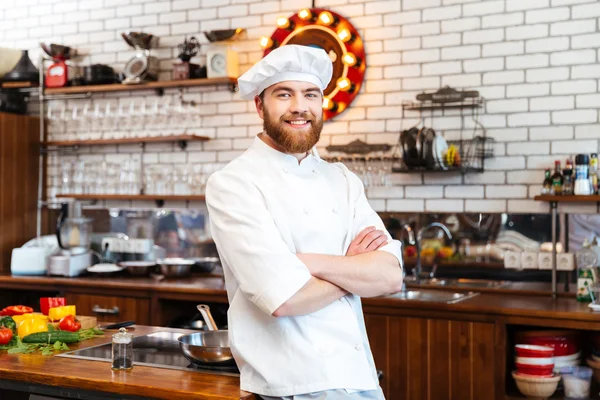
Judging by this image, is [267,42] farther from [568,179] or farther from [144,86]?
[568,179]

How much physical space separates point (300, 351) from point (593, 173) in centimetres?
304

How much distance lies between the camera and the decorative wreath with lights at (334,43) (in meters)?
5.64

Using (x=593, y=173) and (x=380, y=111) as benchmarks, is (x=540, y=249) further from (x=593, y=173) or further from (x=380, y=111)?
(x=380, y=111)

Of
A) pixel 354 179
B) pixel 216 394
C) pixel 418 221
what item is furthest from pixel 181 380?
pixel 418 221

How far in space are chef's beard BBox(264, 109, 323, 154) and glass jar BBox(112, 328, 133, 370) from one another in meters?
0.92

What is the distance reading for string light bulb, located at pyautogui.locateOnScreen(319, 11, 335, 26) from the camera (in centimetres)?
569

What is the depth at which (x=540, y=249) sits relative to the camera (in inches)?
197

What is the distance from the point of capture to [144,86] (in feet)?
20.5

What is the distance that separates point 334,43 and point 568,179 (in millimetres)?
1968

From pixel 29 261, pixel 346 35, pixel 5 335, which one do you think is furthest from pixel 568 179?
pixel 29 261

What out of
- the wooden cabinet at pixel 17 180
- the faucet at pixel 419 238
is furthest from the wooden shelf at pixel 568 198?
the wooden cabinet at pixel 17 180

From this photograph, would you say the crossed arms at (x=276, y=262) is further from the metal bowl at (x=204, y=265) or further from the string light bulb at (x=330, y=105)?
the metal bowl at (x=204, y=265)

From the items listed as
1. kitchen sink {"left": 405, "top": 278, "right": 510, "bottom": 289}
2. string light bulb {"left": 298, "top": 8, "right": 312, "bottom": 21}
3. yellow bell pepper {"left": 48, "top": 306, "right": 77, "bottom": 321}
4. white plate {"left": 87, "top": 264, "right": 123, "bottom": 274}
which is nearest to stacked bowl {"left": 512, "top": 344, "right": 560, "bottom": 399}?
kitchen sink {"left": 405, "top": 278, "right": 510, "bottom": 289}

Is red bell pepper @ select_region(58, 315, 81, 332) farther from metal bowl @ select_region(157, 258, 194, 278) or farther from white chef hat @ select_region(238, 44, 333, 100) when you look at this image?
metal bowl @ select_region(157, 258, 194, 278)
